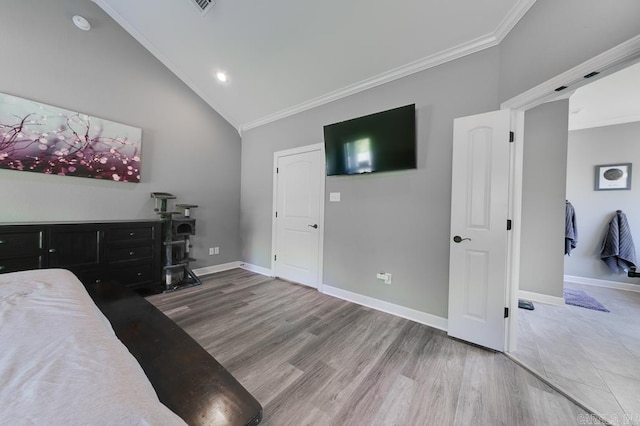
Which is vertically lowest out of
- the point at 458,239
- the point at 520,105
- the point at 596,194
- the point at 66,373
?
the point at 66,373

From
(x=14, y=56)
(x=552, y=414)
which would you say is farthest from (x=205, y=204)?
(x=552, y=414)

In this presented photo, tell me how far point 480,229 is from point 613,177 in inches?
136

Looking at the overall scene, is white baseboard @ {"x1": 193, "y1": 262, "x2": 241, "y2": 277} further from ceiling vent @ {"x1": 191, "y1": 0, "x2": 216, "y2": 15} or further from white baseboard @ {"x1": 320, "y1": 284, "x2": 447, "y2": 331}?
ceiling vent @ {"x1": 191, "y1": 0, "x2": 216, "y2": 15}

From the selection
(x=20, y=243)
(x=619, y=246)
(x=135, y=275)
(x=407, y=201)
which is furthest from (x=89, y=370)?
(x=619, y=246)

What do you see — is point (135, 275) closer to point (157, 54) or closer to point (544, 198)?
point (157, 54)

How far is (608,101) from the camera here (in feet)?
9.66

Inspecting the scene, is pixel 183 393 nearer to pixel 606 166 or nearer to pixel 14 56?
pixel 14 56

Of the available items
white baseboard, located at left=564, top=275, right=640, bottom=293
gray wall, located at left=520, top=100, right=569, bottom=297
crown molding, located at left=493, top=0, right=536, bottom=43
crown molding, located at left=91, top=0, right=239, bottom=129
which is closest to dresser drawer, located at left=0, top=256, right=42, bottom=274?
crown molding, located at left=91, top=0, right=239, bottom=129

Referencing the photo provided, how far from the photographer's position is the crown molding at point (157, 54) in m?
2.85

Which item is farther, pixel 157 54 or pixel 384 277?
pixel 157 54

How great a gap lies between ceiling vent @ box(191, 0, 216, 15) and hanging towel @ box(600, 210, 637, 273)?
20.0 ft

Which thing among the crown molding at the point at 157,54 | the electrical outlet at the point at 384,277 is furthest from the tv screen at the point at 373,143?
the crown molding at the point at 157,54

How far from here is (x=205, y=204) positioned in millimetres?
3846

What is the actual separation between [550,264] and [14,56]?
21.4 feet
